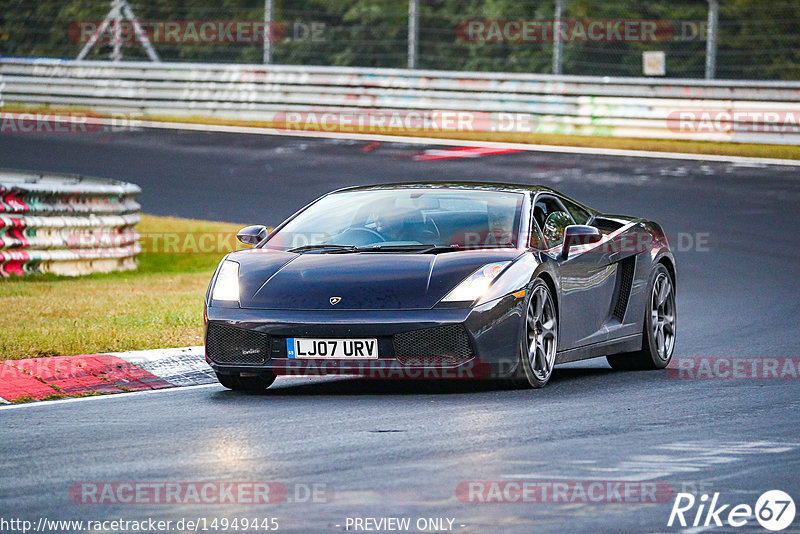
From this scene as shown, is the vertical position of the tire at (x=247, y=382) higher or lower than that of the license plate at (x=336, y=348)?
lower

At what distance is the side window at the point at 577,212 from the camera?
33.5ft

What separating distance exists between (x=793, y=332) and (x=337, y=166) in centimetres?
1232

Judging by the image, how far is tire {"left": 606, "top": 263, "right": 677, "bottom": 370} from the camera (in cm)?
1022

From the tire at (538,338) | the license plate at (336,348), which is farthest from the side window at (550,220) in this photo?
the license plate at (336,348)

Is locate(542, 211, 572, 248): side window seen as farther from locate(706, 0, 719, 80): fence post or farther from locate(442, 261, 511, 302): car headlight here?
locate(706, 0, 719, 80): fence post

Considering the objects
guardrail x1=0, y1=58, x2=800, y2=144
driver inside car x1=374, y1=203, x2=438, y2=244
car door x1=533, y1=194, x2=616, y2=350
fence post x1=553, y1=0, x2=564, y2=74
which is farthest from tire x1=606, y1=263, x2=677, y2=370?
fence post x1=553, y1=0, x2=564, y2=74

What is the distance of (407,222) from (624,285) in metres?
1.70

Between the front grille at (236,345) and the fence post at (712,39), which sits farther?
the fence post at (712,39)

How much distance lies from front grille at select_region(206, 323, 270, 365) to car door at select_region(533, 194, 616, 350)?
5.97 feet

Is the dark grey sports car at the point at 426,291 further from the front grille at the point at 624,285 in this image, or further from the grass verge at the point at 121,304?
the grass verge at the point at 121,304

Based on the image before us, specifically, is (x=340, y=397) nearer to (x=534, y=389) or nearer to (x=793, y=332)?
(x=534, y=389)

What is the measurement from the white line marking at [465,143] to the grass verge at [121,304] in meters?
7.59

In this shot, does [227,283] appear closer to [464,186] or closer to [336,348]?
[336,348]

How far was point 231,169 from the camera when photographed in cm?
2341
